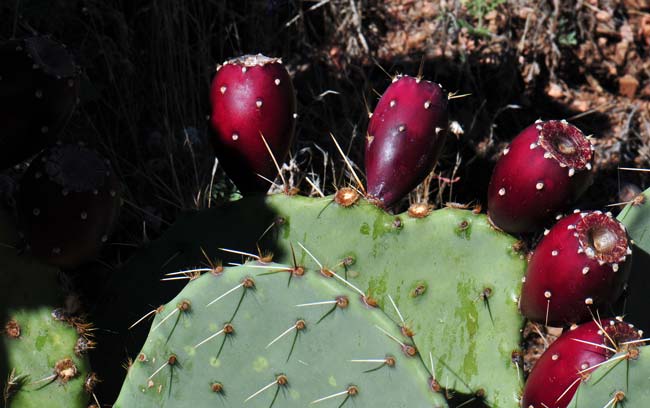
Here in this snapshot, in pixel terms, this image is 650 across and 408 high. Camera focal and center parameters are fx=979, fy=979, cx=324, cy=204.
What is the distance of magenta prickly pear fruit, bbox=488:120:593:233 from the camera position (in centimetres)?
211

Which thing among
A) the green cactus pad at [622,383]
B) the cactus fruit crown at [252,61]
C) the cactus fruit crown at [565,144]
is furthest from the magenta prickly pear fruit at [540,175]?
the cactus fruit crown at [252,61]

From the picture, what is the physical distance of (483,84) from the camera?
146 inches

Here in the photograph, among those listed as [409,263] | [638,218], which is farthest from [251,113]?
[638,218]

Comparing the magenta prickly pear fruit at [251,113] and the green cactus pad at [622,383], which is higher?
the magenta prickly pear fruit at [251,113]

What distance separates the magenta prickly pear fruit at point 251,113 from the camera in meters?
2.20

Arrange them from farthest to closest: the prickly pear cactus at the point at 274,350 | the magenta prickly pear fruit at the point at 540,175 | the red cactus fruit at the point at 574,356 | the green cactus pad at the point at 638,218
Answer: the green cactus pad at the point at 638,218, the magenta prickly pear fruit at the point at 540,175, the red cactus fruit at the point at 574,356, the prickly pear cactus at the point at 274,350

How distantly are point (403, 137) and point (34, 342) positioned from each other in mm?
897

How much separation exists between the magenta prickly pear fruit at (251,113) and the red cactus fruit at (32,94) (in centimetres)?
37

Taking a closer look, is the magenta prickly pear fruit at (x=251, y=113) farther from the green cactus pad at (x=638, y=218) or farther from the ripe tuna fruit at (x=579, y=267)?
the green cactus pad at (x=638, y=218)

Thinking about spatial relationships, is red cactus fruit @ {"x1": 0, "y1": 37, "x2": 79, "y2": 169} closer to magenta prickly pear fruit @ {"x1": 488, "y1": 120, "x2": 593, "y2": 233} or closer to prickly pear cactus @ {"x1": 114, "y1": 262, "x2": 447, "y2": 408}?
prickly pear cactus @ {"x1": 114, "y1": 262, "x2": 447, "y2": 408}

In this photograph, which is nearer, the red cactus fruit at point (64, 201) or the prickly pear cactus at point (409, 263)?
the red cactus fruit at point (64, 201)

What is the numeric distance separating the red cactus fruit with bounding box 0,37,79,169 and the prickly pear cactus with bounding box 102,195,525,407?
0.43 metres

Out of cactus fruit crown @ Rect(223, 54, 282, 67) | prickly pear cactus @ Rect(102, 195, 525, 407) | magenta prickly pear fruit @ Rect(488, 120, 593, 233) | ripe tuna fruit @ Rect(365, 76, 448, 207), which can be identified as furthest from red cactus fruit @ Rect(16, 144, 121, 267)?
magenta prickly pear fruit @ Rect(488, 120, 593, 233)

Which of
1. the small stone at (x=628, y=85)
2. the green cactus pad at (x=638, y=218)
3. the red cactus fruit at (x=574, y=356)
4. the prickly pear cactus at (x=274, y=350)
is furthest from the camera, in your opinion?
the small stone at (x=628, y=85)
